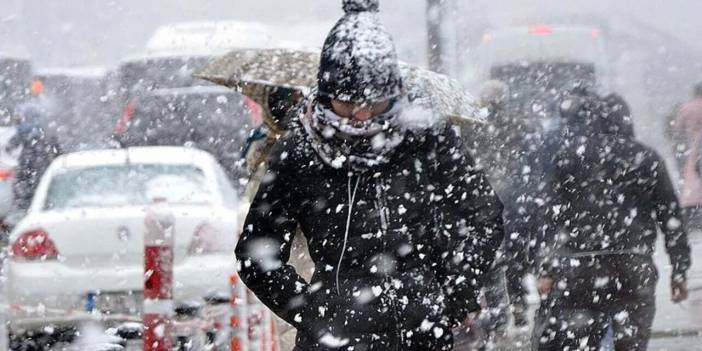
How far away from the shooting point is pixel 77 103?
3048 cm

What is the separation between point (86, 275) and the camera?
29.9 ft

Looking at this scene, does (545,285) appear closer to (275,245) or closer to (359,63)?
(275,245)

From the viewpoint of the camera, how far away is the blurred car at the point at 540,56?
1923 centimetres

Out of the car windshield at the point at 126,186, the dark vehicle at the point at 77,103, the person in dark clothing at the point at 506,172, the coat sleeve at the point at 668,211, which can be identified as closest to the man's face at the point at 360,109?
the coat sleeve at the point at 668,211

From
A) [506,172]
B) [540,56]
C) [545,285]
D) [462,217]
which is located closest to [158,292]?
[545,285]

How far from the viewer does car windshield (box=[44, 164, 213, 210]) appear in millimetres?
9516

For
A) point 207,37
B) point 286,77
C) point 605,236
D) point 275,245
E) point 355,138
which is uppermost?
point 355,138

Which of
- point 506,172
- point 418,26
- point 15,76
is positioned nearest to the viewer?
point 506,172

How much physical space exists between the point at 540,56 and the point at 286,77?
13.8 m

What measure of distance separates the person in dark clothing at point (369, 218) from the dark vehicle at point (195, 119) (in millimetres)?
14555

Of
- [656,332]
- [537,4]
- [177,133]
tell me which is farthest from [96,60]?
[656,332]

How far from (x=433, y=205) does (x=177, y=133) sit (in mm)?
15333

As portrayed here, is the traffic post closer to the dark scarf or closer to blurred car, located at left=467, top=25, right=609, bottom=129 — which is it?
the dark scarf

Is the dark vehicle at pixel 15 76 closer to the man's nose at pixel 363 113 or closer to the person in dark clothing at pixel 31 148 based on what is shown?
the person in dark clothing at pixel 31 148
